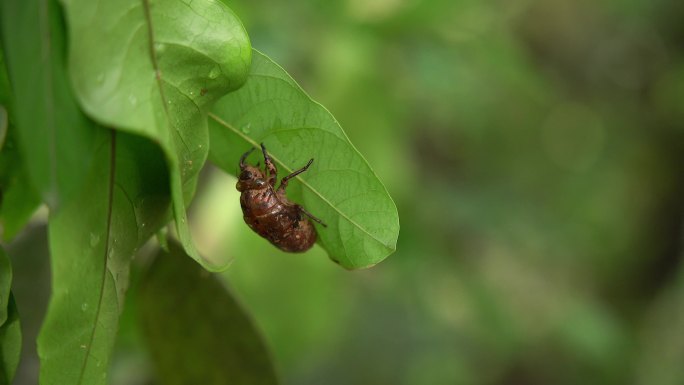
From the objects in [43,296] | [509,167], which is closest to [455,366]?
[509,167]

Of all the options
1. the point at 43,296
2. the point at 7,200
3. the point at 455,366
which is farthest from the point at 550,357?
the point at 7,200

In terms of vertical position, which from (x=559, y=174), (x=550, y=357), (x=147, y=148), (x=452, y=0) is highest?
(x=147, y=148)

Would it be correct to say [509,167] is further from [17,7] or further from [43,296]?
[17,7]

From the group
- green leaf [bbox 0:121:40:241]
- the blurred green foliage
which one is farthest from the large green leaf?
the blurred green foliage

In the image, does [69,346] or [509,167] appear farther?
[509,167]

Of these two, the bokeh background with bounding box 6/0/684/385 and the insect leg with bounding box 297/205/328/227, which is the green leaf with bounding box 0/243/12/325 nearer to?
the insect leg with bounding box 297/205/328/227

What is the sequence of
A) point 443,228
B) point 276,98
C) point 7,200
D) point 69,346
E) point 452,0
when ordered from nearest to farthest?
1. point 69,346
2. point 276,98
3. point 7,200
4. point 452,0
5. point 443,228

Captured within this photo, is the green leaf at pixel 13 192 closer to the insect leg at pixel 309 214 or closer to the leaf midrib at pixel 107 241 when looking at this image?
the leaf midrib at pixel 107 241

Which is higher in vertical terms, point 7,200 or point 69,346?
point 69,346

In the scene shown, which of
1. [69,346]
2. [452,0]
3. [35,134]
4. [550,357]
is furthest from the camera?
[550,357]
